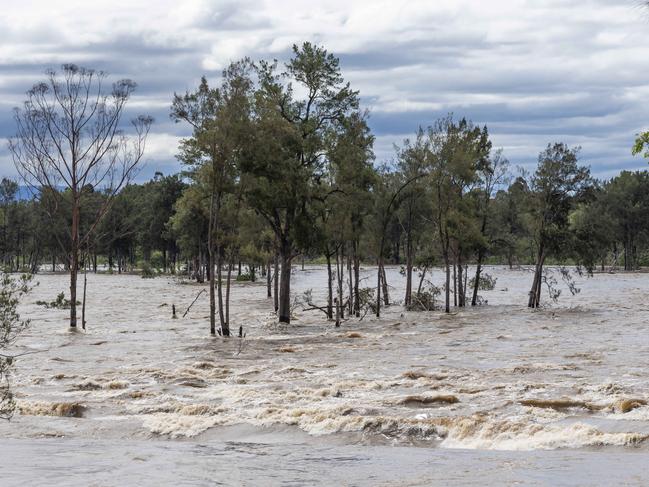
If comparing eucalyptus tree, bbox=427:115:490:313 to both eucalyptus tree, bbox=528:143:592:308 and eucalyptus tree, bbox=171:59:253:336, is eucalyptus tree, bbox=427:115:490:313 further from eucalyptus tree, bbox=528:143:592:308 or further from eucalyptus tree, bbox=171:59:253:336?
eucalyptus tree, bbox=171:59:253:336

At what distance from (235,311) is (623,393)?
132 ft

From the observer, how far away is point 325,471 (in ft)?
50.8

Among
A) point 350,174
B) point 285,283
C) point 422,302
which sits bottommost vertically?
point 422,302

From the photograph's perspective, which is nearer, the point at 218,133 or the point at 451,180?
the point at 218,133

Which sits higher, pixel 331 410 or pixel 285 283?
pixel 285 283

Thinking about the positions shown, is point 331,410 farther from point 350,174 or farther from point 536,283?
point 536,283

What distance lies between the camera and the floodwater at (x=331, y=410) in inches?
610

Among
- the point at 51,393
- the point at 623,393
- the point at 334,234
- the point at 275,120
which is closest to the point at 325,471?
the point at 623,393

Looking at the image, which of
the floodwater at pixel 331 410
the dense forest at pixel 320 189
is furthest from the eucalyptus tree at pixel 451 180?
the floodwater at pixel 331 410

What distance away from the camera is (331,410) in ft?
68.9

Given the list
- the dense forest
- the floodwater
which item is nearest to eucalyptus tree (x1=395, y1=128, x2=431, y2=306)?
the dense forest

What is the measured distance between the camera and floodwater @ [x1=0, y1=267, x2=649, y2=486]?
15.5 m

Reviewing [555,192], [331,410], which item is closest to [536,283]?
[555,192]

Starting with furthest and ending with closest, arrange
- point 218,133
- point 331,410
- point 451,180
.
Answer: point 451,180 → point 218,133 → point 331,410
